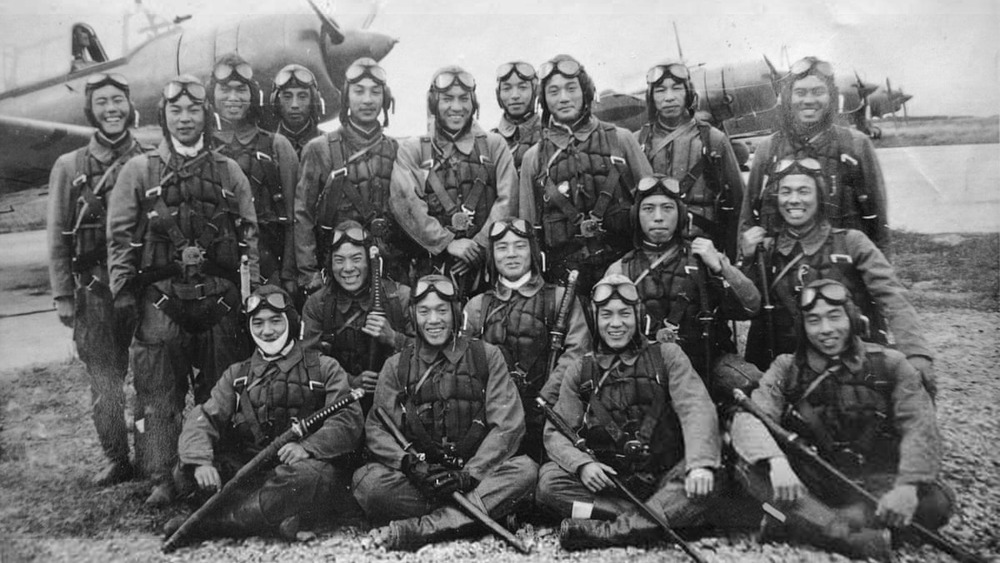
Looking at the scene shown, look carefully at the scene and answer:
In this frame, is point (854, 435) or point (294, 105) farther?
point (294, 105)

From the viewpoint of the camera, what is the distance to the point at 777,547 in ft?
11.4

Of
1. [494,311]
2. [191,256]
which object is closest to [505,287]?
[494,311]

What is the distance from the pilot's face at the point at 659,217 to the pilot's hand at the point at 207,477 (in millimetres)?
2500

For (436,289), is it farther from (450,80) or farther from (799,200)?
(799,200)

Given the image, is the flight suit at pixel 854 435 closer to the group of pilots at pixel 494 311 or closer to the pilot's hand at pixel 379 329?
the group of pilots at pixel 494 311

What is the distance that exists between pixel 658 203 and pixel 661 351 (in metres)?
0.76

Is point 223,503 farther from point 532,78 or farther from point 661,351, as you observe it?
point 532,78

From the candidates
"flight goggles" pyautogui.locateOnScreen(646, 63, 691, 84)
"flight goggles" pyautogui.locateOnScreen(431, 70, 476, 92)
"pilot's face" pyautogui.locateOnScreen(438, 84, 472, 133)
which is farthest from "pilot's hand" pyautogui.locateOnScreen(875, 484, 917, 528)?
"flight goggles" pyautogui.locateOnScreen(431, 70, 476, 92)

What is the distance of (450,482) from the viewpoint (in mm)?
3564

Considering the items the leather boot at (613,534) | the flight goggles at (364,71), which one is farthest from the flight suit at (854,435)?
the flight goggles at (364,71)

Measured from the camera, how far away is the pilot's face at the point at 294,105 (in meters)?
4.37

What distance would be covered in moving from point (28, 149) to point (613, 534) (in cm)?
407

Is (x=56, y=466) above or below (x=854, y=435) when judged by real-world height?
below

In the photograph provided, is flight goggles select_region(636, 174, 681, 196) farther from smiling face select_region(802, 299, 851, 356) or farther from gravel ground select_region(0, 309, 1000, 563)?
gravel ground select_region(0, 309, 1000, 563)
